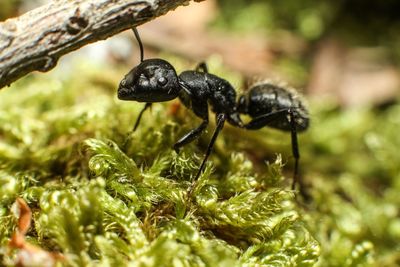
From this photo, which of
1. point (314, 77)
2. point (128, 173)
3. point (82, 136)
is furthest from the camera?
point (314, 77)

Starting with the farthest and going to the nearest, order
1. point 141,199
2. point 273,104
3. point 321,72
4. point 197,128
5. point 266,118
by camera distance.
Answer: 1. point 321,72
2. point 273,104
3. point 266,118
4. point 197,128
5. point 141,199

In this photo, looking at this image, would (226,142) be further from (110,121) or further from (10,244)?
(10,244)

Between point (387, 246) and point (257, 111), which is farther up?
point (257, 111)

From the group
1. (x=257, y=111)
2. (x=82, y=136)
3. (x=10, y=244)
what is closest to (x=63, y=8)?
(x=10, y=244)

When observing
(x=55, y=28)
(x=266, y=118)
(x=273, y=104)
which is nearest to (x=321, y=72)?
(x=273, y=104)

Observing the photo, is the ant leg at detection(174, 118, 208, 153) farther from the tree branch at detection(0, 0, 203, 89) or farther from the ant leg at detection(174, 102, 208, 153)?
the tree branch at detection(0, 0, 203, 89)

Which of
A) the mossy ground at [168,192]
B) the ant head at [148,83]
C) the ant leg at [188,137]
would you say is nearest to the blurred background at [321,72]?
the mossy ground at [168,192]

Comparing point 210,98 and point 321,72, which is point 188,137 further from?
point 321,72
